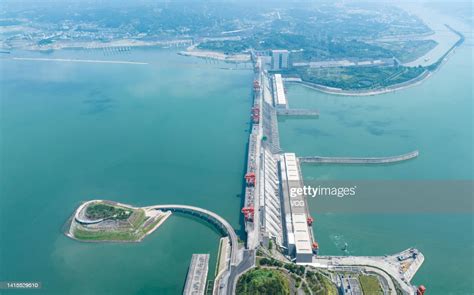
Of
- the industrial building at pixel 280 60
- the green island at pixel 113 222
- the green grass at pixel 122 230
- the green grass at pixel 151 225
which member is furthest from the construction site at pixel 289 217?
the industrial building at pixel 280 60

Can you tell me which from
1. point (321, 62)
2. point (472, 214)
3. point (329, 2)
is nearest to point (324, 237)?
point (472, 214)

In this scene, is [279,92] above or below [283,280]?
above

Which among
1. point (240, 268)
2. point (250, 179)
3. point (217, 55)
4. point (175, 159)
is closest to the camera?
point (240, 268)

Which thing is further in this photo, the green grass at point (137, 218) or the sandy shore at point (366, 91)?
the sandy shore at point (366, 91)

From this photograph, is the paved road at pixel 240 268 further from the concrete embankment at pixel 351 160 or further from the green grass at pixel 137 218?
the concrete embankment at pixel 351 160

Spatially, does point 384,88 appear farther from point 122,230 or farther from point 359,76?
point 122,230

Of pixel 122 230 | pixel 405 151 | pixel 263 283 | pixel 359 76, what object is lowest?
pixel 122 230

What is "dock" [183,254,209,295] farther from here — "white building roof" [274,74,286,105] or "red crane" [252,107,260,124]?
"white building roof" [274,74,286,105]

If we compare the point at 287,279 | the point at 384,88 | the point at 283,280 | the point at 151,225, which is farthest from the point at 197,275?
the point at 384,88
